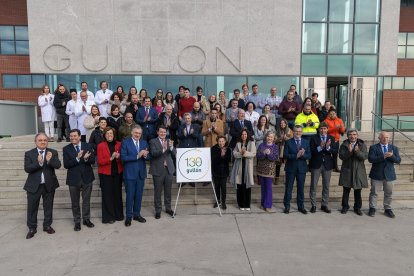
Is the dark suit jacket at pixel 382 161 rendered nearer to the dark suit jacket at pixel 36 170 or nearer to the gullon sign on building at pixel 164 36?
the dark suit jacket at pixel 36 170

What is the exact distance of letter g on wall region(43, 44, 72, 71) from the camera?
45.8 feet

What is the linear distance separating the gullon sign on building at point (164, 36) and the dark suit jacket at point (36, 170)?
9586mm

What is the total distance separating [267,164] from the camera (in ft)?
21.6

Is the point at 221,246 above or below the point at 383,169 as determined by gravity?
below

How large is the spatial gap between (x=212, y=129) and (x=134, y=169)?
232 cm

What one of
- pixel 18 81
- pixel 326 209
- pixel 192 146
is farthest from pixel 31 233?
pixel 18 81

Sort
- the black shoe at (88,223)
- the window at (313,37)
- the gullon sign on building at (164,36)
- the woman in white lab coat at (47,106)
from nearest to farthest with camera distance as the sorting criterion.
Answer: the black shoe at (88,223) → the woman in white lab coat at (47,106) → the gullon sign on building at (164,36) → the window at (313,37)

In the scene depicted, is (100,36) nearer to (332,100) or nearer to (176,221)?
(176,221)

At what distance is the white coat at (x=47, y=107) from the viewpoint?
9516mm

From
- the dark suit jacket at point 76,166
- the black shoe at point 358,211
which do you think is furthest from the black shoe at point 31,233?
the black shoe at point 358,211

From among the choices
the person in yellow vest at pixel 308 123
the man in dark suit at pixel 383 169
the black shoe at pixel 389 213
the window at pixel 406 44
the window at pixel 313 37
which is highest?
the window at pixel 406 44

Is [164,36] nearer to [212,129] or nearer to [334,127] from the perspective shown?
[212,129]

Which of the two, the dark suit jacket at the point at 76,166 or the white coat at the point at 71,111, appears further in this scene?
the white coat at the point at 71,111

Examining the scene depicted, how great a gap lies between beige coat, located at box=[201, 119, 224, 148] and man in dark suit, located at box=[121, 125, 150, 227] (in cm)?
187
